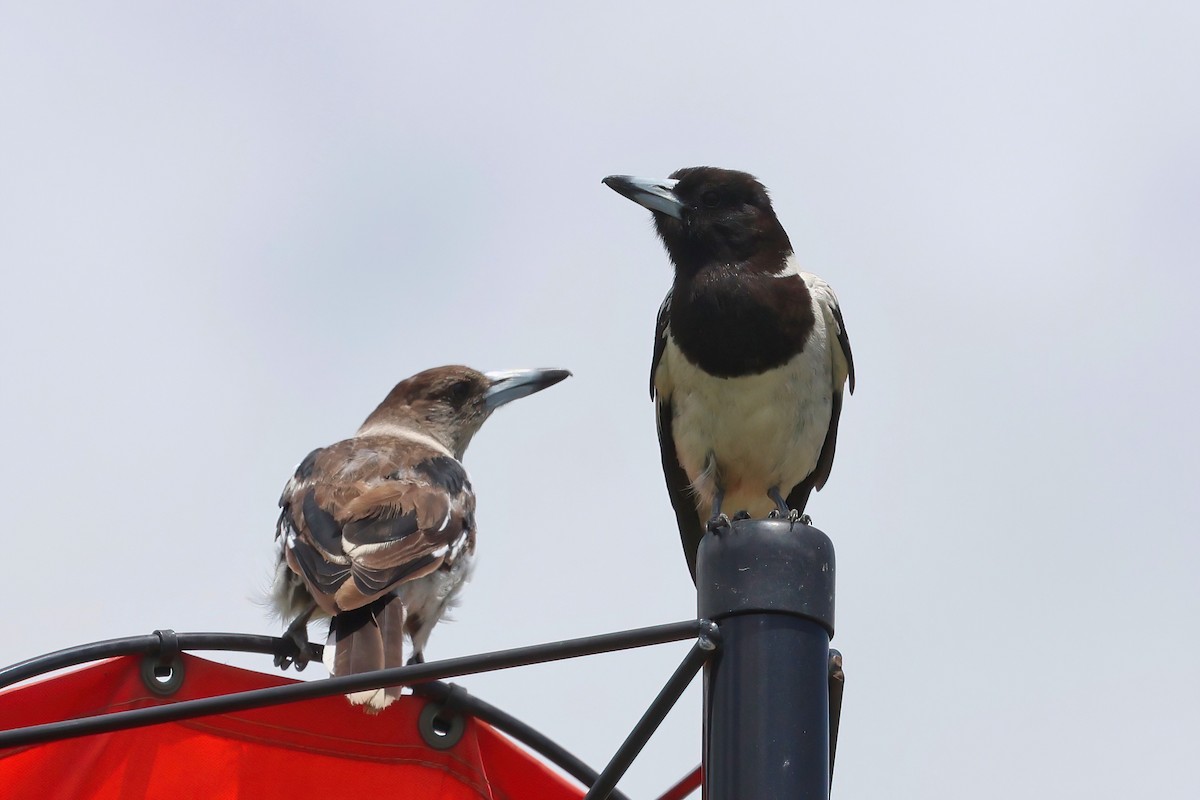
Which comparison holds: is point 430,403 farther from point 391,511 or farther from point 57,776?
point 57,776

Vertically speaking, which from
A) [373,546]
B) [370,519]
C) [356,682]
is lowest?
[356,682]

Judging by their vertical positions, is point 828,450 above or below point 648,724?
above

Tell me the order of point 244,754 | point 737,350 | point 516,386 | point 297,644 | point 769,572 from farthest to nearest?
1. point 516,386
2. point 737,350
3. point 297,644
4. point 244,754
5. point 769,572

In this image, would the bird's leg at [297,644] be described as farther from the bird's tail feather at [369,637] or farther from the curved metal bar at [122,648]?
the curved metal bar at [122,648]

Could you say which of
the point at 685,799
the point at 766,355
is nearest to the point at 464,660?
the point at 685,799

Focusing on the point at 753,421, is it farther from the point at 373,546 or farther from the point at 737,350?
the point at 373,546

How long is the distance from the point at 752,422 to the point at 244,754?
2.61 m

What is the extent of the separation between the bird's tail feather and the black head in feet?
5.38

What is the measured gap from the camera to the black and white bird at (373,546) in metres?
4.35

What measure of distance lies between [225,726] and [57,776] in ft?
0.93

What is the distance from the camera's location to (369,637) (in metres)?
4.33

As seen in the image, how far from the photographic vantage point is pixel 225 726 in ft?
8.71

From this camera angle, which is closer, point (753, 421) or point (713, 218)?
point (753, 421)

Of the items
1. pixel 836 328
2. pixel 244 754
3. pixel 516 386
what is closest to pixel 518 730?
pixel 244 754
